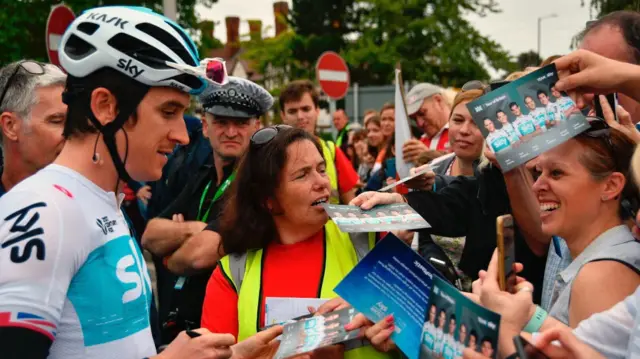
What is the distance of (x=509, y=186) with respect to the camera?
11.2 feet

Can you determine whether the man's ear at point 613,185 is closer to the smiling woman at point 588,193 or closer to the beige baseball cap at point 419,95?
the smiling woman at point 588,193

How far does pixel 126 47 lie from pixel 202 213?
2401mm

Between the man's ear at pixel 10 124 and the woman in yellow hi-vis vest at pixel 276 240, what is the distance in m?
1.01

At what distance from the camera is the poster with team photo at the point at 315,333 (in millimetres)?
2506

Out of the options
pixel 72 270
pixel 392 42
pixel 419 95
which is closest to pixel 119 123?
pixel 72 270

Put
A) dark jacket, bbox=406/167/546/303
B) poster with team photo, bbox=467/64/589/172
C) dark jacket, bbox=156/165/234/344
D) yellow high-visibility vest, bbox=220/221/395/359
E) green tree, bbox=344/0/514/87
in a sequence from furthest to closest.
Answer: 1. green tree, bbox=344/0/514/87
2. dark jacket, bbox=156/165/234/344
3. dark jacket, bbox=406/167/546/303
4. yellow high-visibility vest, bbox=220/221/395/359
5. poster with team photo, bbox=467/64/589/172

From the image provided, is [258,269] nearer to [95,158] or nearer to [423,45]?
[95,158]

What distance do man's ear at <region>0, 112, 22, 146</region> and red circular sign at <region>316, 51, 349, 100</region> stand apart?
8409 mm

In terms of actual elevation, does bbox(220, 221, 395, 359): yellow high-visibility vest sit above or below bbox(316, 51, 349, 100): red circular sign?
below

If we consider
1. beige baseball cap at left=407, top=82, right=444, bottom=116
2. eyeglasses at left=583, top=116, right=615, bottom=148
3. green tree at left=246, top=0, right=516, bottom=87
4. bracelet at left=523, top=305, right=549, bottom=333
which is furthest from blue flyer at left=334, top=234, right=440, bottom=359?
green tree at left=246, top=0, right=516, bottom=87

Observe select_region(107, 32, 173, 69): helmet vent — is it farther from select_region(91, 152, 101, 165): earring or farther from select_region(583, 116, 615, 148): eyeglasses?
select_region(583, 116, 615, 148): eyeglasses

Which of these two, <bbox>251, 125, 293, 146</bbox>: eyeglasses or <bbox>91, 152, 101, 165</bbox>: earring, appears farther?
<bbox>251, 125, 293, 146</bbox>: eyeglasses

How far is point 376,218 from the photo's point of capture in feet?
9.06

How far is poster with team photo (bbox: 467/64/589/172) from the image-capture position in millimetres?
2352
